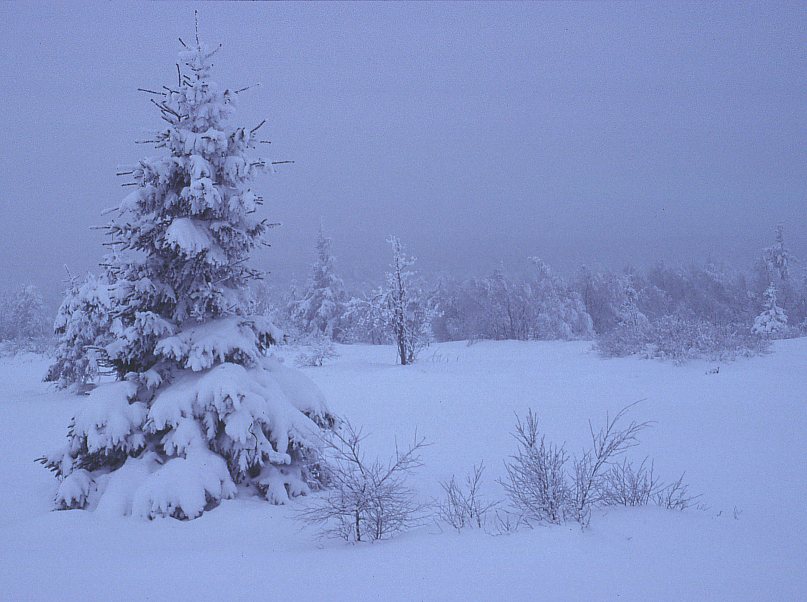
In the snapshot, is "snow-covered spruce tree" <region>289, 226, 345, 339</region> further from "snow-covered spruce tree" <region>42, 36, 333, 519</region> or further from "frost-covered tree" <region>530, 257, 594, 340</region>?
"snow-covered spruce tree" <region>42, 36, 333, 519</region>

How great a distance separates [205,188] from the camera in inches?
224

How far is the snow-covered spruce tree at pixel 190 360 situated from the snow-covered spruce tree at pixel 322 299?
31.7 m

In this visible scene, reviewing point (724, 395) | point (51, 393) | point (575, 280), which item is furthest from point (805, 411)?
point (575, 280)

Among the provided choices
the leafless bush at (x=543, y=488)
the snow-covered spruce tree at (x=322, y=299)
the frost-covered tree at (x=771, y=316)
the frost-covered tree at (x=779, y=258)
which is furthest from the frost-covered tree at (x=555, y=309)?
the leafless bush at (x=543, y=488)

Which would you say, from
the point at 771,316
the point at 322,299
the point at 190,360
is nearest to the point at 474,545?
the point at 190,360

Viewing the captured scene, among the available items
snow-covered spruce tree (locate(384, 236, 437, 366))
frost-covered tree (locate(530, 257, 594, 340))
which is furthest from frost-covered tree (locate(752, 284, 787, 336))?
snow-covered spruce tree (locate(384, 236, 437, 366))

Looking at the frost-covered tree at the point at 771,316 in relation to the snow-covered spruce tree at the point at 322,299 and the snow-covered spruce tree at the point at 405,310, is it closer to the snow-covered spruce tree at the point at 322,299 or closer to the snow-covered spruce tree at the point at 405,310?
the snow-covered spruce tree at the point at 405,310

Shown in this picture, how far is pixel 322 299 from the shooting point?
38.8 metres

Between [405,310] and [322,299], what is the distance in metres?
17.9

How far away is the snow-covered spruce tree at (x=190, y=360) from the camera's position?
5293 millimetres

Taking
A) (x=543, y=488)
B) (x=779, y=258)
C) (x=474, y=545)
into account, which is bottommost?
(x=474, y=545)

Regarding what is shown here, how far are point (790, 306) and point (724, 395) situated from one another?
42.2m

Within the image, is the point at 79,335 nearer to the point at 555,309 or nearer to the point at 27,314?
the point at 555,309

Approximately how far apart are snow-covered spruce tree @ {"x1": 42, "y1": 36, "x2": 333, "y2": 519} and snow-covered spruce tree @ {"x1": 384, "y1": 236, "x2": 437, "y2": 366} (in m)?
15.4
